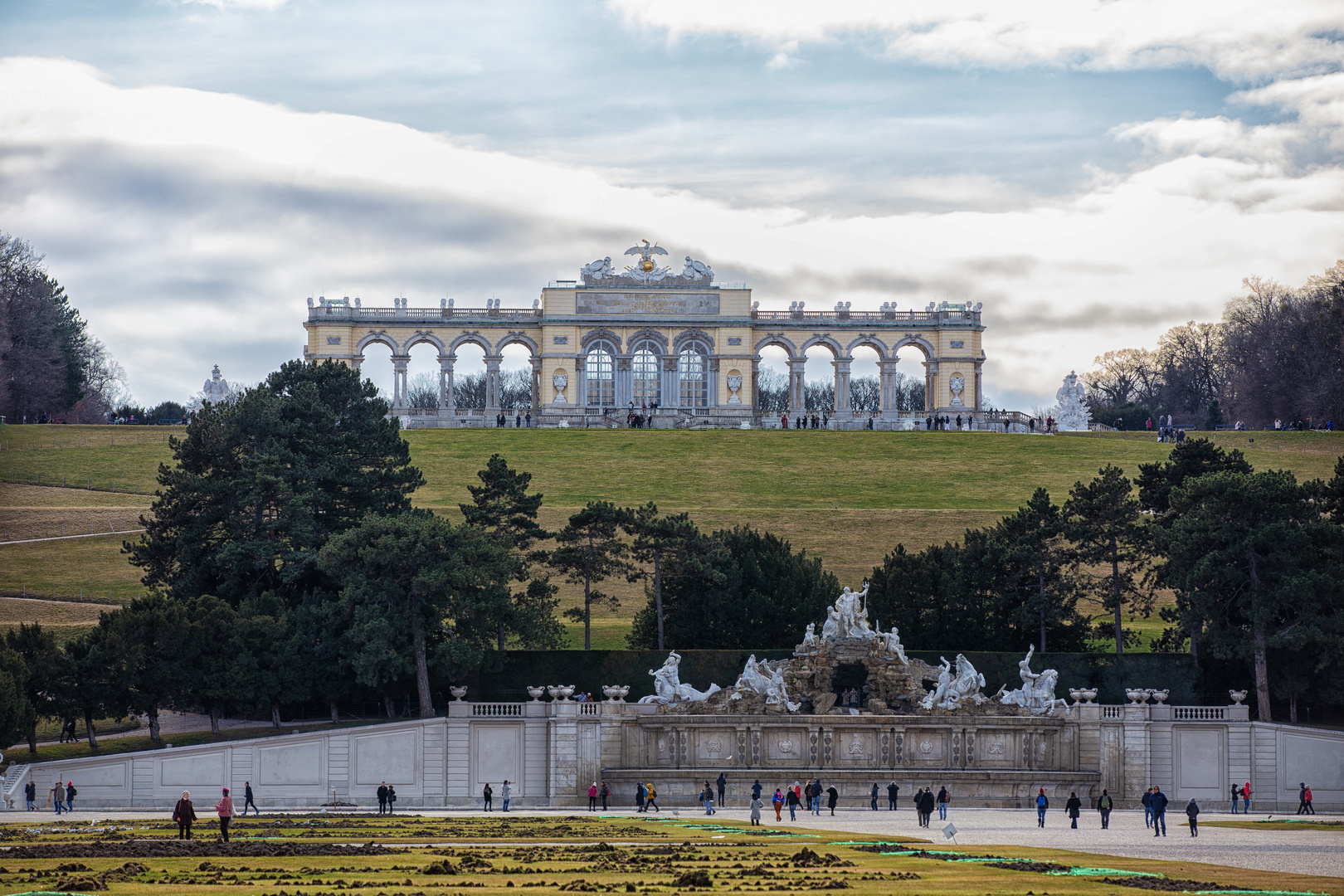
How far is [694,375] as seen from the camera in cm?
8738

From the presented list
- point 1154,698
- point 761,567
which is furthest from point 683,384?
point 1154,698

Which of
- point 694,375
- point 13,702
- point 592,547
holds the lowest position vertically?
point 13,702

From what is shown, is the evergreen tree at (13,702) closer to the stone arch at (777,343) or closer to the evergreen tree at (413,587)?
the evergreen tree at (413,587)

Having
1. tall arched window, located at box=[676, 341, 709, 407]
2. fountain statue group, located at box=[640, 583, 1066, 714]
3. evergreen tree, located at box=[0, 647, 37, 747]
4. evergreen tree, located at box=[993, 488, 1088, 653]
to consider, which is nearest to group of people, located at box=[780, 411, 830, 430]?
tall arched window, located at box=[676, 341, 709, 407]

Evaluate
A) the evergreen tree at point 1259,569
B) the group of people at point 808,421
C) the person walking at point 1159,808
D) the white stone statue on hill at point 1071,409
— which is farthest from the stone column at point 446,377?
the person walking at point 1159,808

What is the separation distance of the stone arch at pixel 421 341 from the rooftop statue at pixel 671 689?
47.7 metres

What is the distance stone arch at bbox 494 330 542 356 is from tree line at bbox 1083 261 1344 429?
3879 cm

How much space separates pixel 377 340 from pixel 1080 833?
201 feet

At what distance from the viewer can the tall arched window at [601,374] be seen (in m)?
86.6

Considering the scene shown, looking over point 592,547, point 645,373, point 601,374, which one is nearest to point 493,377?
point 601,374

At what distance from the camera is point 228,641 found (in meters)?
41.1

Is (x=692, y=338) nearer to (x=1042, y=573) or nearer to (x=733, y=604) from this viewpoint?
(x=733, y=604)

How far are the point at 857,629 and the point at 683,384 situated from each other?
4537 centimetres

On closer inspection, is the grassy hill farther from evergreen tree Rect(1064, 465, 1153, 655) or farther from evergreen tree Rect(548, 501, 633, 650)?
evergreen tree Rect(1064, 465, 1153, 655)
